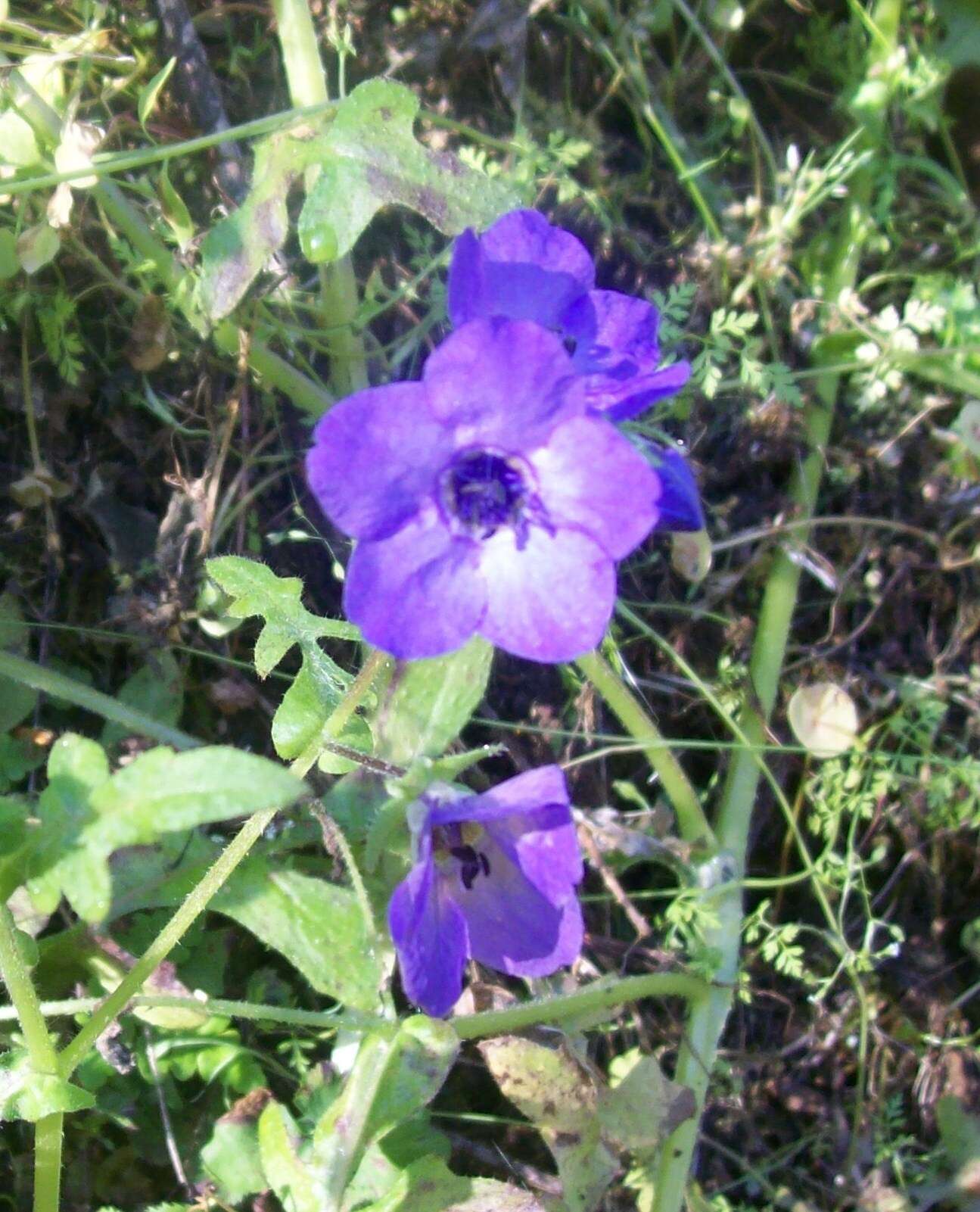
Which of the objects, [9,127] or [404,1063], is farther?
[9,127]

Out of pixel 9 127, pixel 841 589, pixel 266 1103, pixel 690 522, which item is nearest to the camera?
pixel 690 522

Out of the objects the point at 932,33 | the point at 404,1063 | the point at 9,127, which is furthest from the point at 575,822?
the point at 932,33

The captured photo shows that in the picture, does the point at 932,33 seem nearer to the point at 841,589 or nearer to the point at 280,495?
the point at 841,589

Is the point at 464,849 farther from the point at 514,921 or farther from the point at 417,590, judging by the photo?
the point at 417,590

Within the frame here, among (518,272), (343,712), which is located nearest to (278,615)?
(343,712)

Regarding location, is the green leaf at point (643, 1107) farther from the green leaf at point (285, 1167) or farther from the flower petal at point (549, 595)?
the flower petal at point (549, 595)

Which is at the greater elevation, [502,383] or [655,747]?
[502,383]

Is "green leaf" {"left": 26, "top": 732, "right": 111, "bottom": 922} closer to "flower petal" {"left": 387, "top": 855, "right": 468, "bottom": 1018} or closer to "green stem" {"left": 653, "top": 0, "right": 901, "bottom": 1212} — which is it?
"flower petal" {"left": 387, "top": 855, "right": 468, "bottom": 1018}

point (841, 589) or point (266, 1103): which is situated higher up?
point (841, 589)
